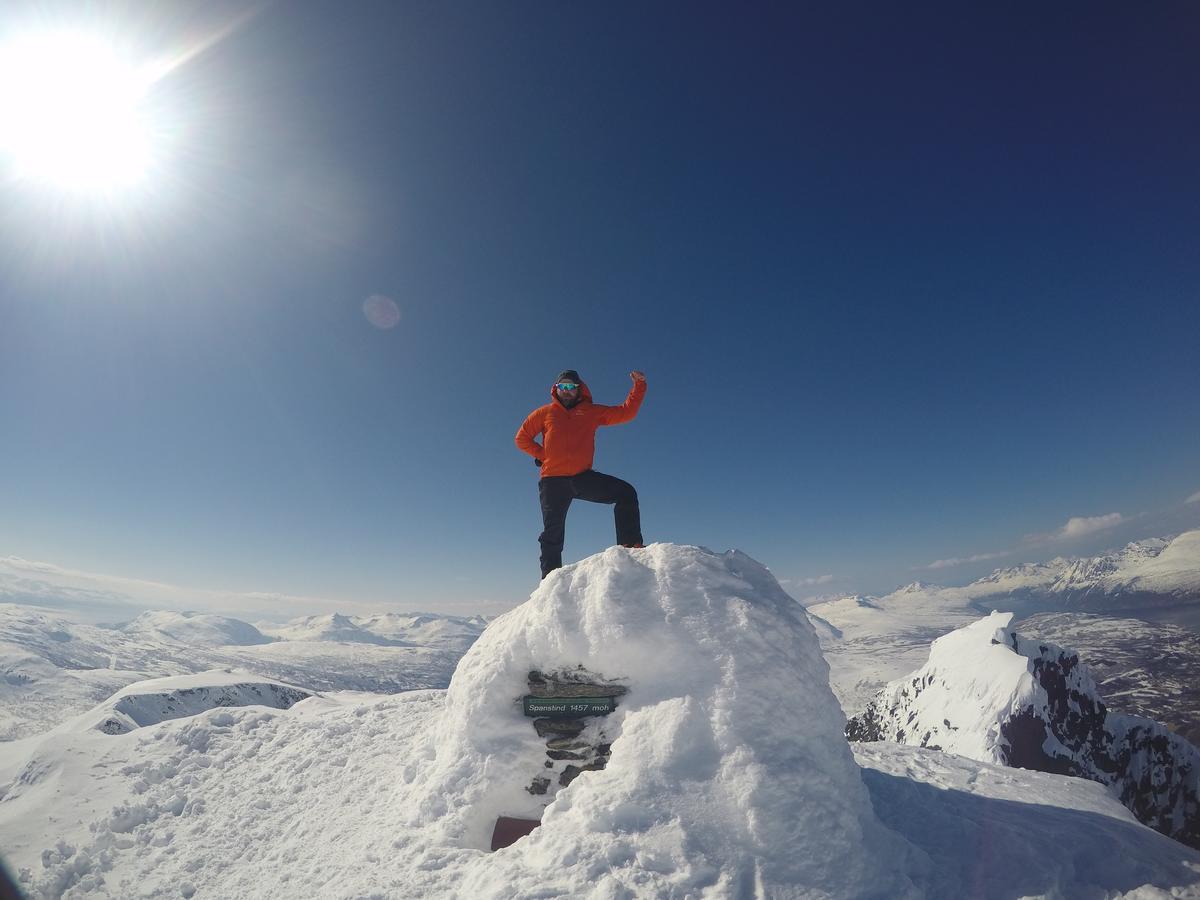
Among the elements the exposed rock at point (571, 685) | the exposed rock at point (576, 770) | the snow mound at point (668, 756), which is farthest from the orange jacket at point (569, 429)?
the exposed rock at point (576, 770)

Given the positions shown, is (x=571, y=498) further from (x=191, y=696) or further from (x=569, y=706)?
(x=191, y=696)

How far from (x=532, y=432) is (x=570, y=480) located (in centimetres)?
140

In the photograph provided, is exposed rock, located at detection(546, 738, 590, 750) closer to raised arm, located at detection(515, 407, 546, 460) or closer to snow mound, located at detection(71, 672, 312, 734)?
raised arm, located at detection(515, 407, 546, 460)

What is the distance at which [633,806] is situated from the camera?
6262 mm

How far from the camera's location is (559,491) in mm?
10023

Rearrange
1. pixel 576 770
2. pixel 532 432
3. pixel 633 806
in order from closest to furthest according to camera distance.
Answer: pixel 633 806
pixel 576 770
pixel 532 432

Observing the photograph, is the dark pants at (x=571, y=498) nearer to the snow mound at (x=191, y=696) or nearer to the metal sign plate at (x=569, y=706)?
the metal sign plate at (x=569, y=706)

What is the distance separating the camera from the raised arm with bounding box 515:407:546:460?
10.5m

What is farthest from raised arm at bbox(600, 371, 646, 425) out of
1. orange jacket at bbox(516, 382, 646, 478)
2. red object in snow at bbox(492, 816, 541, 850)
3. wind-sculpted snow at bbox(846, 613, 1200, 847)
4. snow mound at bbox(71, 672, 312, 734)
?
snow mound at bbox(71, 672, 312, 734)

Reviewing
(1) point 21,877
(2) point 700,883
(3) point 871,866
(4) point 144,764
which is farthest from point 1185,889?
(4) point 144,764

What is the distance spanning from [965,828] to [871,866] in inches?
158

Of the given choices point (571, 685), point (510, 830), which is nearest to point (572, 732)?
point (571, 685)

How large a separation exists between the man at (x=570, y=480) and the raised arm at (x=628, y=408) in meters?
0.11

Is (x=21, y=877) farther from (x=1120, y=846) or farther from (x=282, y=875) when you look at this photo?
(x=1120, y=846)
